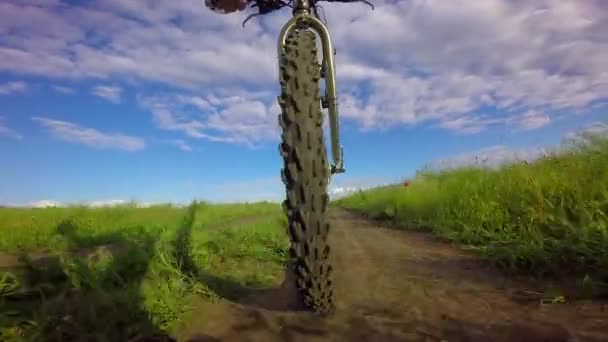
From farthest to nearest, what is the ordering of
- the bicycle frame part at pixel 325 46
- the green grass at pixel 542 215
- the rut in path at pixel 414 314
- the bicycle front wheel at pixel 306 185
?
1. the green grass at pixel 542 215
2. the bicycle frame part at pixel 325 46
3. the bicycle front wheel at pixel 306 185
4. the rut in path at pixel 414 314

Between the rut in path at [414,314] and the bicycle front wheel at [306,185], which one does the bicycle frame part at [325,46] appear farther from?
the rut in path at [414,314]

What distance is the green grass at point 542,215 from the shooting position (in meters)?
2.79

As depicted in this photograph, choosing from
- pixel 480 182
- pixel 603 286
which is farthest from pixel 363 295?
pixel 480 182

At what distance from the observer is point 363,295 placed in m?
2.45

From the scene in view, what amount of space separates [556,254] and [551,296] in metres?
0.73

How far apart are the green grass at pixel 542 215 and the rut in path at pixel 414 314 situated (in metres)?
0.40

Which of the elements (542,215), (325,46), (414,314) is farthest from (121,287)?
(542,215)

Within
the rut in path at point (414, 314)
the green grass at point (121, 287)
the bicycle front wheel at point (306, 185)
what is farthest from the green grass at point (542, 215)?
the green grass at point (121, 287)


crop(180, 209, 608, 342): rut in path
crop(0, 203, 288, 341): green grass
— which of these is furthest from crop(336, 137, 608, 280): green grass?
crop(0, 203, 288, 341): green grass

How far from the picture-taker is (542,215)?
3402 mm

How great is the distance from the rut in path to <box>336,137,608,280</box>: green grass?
1.32 ft

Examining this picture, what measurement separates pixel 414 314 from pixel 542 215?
6.90ft

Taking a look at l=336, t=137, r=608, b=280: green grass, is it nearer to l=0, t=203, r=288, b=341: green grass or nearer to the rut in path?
the rut in path

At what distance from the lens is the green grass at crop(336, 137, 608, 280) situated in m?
2.79
